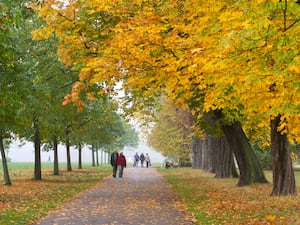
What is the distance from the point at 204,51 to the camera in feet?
34.1

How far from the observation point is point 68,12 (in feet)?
53.2

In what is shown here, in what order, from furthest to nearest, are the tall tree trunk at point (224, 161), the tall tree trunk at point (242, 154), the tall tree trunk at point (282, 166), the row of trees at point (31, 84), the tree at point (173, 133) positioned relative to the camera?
1. the tree at point (173, 133)
2. the tall tree trunk at point (224, 161)
3. the tall tree trunk at point (242, 154)
4. the tall tree trunk at point (282, 166)
5. the row of trees at point (31, 84)

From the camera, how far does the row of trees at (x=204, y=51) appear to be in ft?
25.3

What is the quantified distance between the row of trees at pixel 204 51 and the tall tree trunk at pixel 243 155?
0.06 m

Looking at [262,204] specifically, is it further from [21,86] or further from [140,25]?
[21,86]

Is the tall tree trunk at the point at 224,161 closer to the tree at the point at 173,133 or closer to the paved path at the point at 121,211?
the paved path at the point at 121,211

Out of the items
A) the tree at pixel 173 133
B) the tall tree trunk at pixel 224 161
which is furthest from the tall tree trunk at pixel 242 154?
the tree at pixel 173 133

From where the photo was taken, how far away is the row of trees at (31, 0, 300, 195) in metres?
7.72

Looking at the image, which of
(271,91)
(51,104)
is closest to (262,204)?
(271,91)

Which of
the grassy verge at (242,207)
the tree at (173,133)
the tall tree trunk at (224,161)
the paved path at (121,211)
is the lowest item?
the grassy verge at (242,207)

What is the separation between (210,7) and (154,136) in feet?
158

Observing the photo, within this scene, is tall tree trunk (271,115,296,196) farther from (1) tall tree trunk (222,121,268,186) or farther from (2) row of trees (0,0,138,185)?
(2) row of trees (0,0,138,185)

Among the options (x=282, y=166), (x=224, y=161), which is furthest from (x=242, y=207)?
(x=224, y=161)

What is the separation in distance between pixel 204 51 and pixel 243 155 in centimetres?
1227
